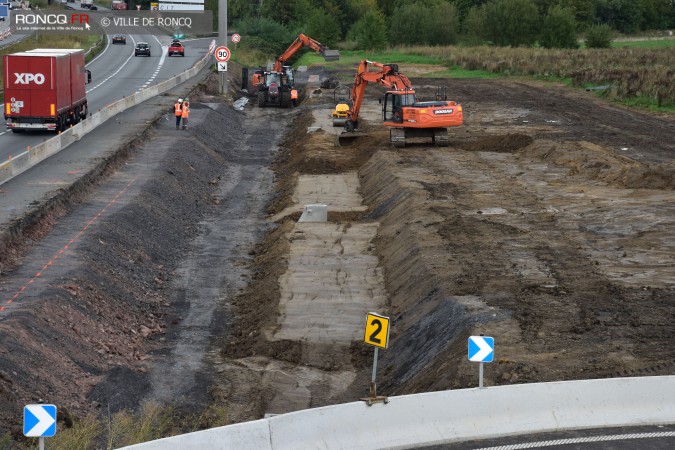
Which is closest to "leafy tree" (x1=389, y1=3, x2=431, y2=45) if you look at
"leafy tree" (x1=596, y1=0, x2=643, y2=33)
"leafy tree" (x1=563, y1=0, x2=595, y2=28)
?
"leafy tree" (x1=563, y1=0, x2=595, y2=28)

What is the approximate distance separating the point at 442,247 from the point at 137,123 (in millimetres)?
28735

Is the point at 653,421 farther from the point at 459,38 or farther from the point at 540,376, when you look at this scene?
the point at 459,38

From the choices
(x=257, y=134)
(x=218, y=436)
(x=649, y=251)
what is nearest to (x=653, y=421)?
(x=218, y=436)

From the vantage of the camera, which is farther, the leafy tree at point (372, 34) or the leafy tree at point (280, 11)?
the leafy tree at point (280, 11)

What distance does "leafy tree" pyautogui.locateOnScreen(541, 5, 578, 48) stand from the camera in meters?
115

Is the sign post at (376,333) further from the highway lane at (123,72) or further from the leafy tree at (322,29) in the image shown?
the leafy tree at (322,29)

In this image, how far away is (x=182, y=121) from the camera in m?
54.4

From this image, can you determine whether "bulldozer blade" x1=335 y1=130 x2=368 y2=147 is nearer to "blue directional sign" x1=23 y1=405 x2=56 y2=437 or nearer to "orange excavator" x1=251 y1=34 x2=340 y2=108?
"orange excavator" x1=251 y1=34 x2=340 y2=108

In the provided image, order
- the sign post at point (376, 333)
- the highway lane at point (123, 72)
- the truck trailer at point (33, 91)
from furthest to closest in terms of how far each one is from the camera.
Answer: the highway lane at point (123, 72)
the truck trailer at point (33, 91)
the sign post at point (376, 333)

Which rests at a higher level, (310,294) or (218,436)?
(218,436)

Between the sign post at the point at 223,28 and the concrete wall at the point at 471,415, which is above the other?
the sign post at the point at 223,28

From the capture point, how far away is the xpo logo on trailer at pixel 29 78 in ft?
155

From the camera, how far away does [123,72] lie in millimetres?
88500

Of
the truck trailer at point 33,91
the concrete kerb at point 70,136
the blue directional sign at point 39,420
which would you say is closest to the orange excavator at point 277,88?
the concrete kerb at point 70,136
